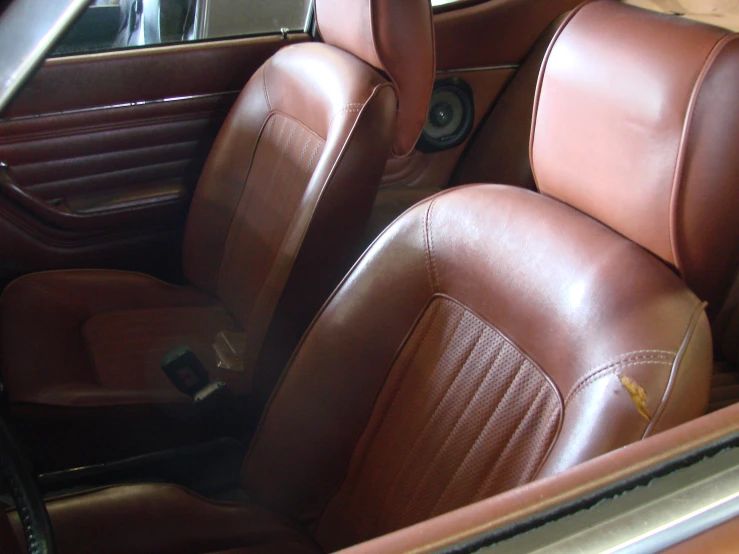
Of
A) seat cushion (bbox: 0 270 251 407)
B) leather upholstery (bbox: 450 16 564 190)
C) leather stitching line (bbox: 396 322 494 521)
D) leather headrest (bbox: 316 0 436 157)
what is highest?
leather headrest (bbox: 316 0 436 157)

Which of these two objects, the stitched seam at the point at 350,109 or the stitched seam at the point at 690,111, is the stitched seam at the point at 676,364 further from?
the stitched seam at the point at 350,109

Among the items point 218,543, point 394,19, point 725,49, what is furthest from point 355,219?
point 725,49

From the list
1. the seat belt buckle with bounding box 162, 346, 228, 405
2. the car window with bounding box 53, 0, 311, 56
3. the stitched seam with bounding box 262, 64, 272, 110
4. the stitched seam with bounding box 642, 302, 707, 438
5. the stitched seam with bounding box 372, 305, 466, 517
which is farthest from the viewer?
the car window with bounding box 53, 0, 311, 56

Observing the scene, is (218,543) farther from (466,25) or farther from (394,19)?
(466,25)

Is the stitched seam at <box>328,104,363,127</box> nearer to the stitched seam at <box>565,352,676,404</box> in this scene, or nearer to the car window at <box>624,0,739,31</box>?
the stitched seam at <box>565,352,676,404</box>

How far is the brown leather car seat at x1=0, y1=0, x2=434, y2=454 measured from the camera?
3.96ft

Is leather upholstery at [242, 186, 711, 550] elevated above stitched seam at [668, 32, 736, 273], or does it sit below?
below

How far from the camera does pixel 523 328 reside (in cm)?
83

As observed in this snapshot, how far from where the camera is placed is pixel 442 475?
910mm

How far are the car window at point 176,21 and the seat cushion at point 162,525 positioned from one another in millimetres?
997

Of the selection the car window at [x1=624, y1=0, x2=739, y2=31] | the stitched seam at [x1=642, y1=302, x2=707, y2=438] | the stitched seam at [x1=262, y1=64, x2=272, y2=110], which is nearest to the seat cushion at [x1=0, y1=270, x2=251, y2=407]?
the stitched seam at [x1=262, y1=64, x2=272, y2=110]

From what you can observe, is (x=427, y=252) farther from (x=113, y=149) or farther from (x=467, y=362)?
(x=113, y=149)

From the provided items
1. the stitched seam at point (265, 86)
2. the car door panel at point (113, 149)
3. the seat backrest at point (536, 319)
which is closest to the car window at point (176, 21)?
the car door panel at point (113, 149)

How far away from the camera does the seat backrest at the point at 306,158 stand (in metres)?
1.20
